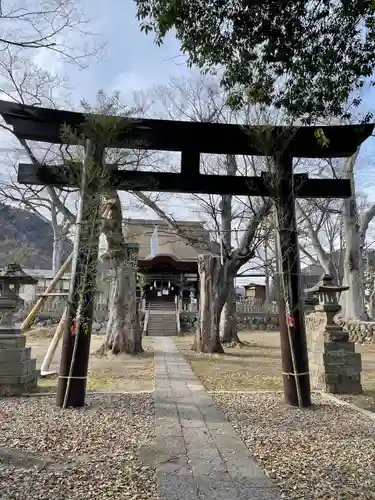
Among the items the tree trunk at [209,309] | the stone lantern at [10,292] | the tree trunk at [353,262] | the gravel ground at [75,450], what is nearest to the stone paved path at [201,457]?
the gravel ground at [75,450]

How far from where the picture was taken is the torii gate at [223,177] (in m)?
5.35

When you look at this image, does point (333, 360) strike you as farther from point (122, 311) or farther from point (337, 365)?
point (122, 311)

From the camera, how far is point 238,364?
1037 cm

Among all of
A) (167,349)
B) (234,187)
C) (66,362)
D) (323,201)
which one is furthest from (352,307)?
(66,362)

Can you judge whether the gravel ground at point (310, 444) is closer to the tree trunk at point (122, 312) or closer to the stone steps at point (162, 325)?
the tree trunk at point (122, 312)

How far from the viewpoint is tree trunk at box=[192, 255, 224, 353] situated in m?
12.7

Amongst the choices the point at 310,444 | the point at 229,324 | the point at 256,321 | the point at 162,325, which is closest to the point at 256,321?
the point at 256,321

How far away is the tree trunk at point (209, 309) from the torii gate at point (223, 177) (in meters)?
7.09

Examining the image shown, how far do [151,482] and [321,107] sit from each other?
4192 mm

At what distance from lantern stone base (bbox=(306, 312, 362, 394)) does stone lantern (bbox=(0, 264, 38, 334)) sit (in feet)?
15.9

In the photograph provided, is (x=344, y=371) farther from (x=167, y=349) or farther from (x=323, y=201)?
(x=323, y=201)

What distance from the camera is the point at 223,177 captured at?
589cm

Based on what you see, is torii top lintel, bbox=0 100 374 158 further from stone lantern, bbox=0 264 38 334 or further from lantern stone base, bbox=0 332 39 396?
lantern stone base, bbox=0 332 39 396

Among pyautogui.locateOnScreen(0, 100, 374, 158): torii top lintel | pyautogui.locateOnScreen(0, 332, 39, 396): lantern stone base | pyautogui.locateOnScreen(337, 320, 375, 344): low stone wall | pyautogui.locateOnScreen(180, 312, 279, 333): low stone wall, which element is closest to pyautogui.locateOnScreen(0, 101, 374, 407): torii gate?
pyautogui.locateOnScreen(0, 100, 374, 158): torii top lintel
